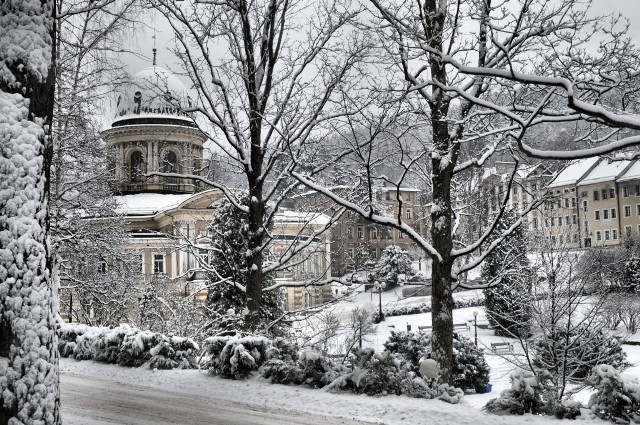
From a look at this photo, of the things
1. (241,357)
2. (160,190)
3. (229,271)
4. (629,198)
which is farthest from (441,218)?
(629,198)

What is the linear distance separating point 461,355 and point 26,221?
17778 mm

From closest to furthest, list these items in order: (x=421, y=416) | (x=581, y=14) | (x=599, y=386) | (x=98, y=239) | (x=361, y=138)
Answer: (x=599, y=386) → (x=421, y=416) → (x=581, y=14) → (x=361, y=138) → (x=98, y=239)

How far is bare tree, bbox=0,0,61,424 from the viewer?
5.67 metres

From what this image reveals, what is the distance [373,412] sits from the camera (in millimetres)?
9250

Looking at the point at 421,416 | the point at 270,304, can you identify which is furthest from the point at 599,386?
the point at 270,304

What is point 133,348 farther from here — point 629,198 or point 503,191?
point 629,198

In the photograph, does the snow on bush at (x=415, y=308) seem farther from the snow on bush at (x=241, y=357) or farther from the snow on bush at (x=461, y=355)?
the snow on bush at (x=241, y=357)

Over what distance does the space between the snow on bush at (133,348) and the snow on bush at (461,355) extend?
7941 millimetres

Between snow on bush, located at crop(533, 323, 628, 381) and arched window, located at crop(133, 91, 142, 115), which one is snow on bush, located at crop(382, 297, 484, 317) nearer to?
arched window, located at crop(133, 91, 142, 115)

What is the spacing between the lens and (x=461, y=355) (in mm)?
21438

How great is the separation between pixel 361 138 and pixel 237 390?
545 cm

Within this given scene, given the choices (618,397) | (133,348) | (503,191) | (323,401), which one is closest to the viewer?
(618,397)

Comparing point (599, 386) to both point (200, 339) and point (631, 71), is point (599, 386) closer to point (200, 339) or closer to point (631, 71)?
point (631, 71)

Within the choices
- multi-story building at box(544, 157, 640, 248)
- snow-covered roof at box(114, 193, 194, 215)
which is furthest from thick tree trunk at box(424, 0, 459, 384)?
multi-story building at box(544, 157, 640, 248)
